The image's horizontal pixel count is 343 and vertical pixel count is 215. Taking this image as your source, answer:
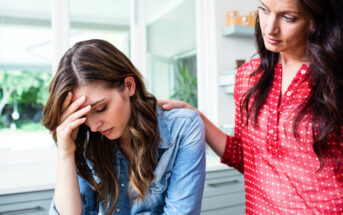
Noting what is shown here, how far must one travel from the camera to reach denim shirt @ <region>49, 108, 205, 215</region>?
3.30ft

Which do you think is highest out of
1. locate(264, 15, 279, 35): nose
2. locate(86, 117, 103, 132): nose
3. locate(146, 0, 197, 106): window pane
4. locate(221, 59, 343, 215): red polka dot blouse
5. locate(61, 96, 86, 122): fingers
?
locate(146, 0, 197, 106): window pane

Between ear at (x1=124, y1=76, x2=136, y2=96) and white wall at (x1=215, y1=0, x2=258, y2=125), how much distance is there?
1.61 m

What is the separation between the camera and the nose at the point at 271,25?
2.62 feet

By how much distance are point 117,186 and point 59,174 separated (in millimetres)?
203

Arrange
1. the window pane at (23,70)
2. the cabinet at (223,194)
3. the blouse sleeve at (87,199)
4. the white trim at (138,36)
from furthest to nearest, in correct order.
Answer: the white trim at (138,36), the window pane at (23,70), the cabinet at (223,194), the blouse sleeve at (87,199)

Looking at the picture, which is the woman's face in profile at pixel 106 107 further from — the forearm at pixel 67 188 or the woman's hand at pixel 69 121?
the forearm at pixel 67 188

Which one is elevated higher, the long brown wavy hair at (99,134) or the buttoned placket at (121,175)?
the long brown wavy hair at (99,134)

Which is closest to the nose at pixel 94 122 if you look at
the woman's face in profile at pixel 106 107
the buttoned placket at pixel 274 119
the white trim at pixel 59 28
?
the woman's face in profile at pixel 106 107

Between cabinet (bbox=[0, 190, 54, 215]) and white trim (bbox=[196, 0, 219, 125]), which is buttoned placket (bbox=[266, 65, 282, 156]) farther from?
white trim (bbox=[196, 0, 219, 125])

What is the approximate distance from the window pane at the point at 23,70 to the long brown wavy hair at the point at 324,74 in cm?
199

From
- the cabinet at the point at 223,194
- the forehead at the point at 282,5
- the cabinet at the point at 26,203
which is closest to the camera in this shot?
the forehead at the point at 282,5

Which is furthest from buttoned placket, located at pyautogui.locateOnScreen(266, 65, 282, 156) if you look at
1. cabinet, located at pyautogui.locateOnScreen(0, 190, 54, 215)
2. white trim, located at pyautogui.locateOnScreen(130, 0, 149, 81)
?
white trim, located at pyautogui.locateOnScreen(130, 0, 149, 81)

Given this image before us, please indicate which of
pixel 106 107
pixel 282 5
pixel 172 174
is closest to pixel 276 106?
pixel 282 5

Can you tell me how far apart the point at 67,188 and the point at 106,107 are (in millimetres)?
299
